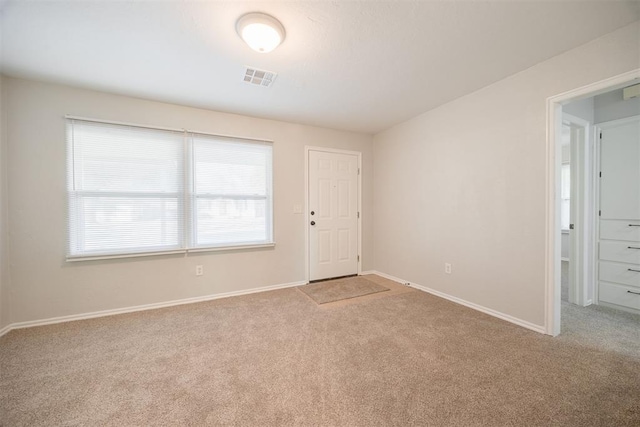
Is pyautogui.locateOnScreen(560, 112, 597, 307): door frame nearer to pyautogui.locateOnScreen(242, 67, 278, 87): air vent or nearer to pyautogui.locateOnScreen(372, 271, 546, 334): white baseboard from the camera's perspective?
pyautogui.locateOnScreen(372, 271, 546, 334): white baseboard

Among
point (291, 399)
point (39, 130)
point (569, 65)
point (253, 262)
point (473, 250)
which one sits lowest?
point (291, 399)

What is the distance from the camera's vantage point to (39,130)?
8.13 feet

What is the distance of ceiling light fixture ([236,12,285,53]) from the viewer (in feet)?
5.41

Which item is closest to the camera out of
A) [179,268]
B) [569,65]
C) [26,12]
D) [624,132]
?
[26,12]

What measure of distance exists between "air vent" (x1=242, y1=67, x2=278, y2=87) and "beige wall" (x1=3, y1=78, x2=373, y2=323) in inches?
38.2

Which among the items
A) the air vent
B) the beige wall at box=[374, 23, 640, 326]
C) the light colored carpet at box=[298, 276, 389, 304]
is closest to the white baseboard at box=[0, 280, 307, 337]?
the light colored carpet at box=[298, 276, 389, 304]

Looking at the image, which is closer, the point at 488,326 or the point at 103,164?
the point at 488,326

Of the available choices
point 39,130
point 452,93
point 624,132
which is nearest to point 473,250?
point 452,93

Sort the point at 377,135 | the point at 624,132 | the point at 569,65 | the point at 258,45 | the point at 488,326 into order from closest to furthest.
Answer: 1. the point at 258,45
2. the point at 569,65
3. the point at 488,326
4. the point at 624,132
5. the point at 377,135

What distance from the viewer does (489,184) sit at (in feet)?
8.78

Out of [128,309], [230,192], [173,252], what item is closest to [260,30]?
[230,192]

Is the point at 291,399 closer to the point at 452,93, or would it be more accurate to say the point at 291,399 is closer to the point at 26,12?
the point at 26,12

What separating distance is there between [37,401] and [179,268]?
5.36 feet

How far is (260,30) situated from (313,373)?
2.45 metres
